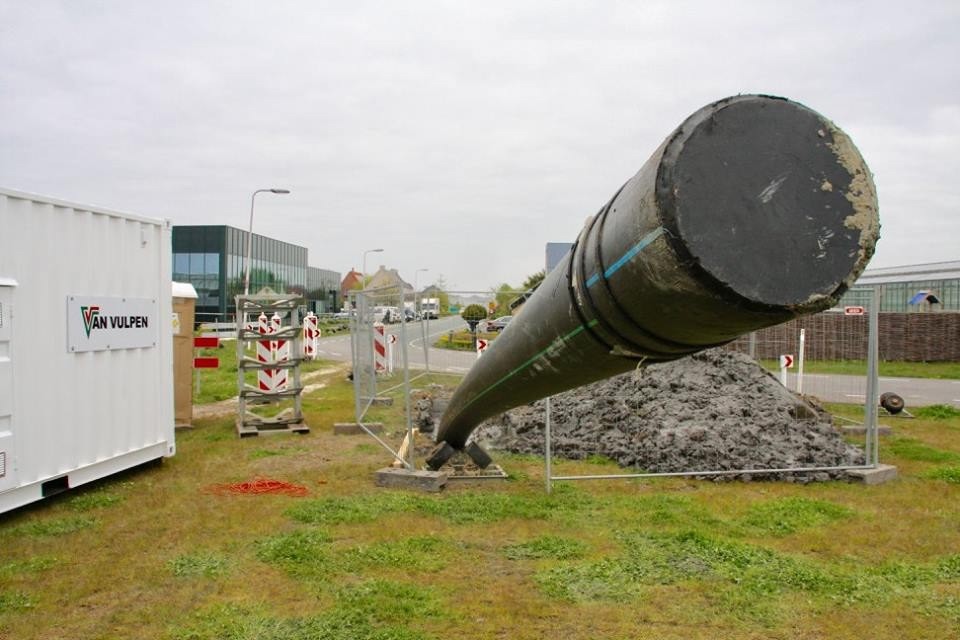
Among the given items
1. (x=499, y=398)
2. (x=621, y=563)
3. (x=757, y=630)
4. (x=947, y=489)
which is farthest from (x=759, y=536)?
(x=499, y=398)

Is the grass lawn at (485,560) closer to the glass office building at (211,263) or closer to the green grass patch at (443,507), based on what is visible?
the green grass patch at (443,507)

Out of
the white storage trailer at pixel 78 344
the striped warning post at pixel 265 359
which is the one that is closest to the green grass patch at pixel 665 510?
the white storage trailer at pixel 78 344

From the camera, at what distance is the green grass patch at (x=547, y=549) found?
5.38m

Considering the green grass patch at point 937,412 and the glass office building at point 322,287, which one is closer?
the green grass patch at point 937,412

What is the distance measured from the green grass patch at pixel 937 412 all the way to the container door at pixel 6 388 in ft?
45.2

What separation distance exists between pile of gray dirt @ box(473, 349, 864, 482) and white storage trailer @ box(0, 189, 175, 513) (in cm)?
421

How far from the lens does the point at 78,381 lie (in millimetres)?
6934

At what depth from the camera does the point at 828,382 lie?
45.0 ft

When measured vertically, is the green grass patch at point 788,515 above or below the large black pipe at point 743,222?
below

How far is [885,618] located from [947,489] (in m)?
3.98

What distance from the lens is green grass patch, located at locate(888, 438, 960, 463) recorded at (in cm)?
907

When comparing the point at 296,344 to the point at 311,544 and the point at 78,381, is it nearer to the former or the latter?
the point at 78,381

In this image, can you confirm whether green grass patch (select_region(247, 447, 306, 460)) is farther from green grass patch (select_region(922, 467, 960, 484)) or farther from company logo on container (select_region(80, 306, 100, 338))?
green grass patch (select_region(922, 467, 960, 484))

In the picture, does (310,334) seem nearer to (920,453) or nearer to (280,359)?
(280,359)
